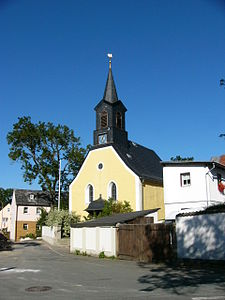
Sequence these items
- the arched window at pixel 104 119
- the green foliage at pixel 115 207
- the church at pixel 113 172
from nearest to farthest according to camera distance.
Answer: the green foliage at pixel 115 207, the church at pixel 113 172, the arched window at pixel 104 119

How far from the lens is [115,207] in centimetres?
3136

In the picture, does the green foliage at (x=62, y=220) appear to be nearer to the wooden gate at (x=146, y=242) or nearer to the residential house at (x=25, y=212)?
the wooden gate at (x=146, y=242)

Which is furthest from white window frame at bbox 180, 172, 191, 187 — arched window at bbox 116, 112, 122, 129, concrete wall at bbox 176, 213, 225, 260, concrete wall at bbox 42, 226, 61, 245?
concrete wall at bbox 42, 226, 61, 245

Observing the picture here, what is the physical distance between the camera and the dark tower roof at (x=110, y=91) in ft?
123

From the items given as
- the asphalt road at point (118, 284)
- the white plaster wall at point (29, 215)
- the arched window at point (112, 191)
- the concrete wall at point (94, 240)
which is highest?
the arched window at point (112, 191)

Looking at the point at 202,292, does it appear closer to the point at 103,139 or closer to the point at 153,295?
the point at 153,295

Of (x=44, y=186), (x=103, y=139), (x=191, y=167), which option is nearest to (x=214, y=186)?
(x=191, y=167)

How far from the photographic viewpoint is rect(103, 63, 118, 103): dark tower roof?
3759cm

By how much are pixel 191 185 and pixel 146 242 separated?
901cm

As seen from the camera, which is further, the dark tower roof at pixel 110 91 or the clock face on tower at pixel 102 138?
the dark tower roof at pixel 110 91

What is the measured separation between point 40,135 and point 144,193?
17.8 m

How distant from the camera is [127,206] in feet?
105

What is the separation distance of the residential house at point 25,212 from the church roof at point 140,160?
1907cm

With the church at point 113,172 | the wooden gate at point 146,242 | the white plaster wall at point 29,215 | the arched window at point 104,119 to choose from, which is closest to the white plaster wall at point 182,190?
the church at point 113,172
